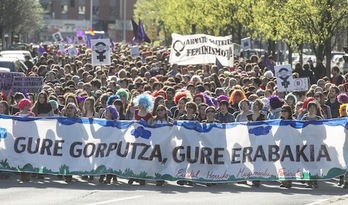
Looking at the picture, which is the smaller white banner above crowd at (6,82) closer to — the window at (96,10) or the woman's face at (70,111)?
the woman's face at (70,111)

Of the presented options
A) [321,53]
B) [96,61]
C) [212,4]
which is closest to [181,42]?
[96,61]

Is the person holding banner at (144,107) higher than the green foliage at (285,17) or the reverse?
the reverse

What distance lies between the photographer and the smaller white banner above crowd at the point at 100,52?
105ft

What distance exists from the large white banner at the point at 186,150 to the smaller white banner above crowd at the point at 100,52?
45.3 ft

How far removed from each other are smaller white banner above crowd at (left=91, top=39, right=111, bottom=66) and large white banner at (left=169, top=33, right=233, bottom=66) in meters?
1.81

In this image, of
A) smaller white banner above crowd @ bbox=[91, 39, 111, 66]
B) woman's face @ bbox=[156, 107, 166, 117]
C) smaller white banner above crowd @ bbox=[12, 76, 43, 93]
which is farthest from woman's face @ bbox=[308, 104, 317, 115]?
smaller white banner above crowd @ bbox=[91, 39, 111, 66]

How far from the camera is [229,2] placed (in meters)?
48.0

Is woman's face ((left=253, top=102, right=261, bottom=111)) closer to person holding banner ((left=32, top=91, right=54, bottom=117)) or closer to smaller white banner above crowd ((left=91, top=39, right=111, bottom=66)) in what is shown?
person holding banner ((left=32, top=91, right=54, bottom=117))

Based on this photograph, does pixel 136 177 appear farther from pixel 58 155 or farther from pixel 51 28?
pixel 51 28

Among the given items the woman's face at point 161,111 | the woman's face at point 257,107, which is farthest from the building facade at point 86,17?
the woman's face at point 161,111

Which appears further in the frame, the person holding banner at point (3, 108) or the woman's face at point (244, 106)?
the person holding banner at point (3, 108)

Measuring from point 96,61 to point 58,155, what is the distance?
14053 mm

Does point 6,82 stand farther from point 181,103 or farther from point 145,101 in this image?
point 145,101

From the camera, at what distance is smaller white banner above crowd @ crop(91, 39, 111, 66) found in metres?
31.9
